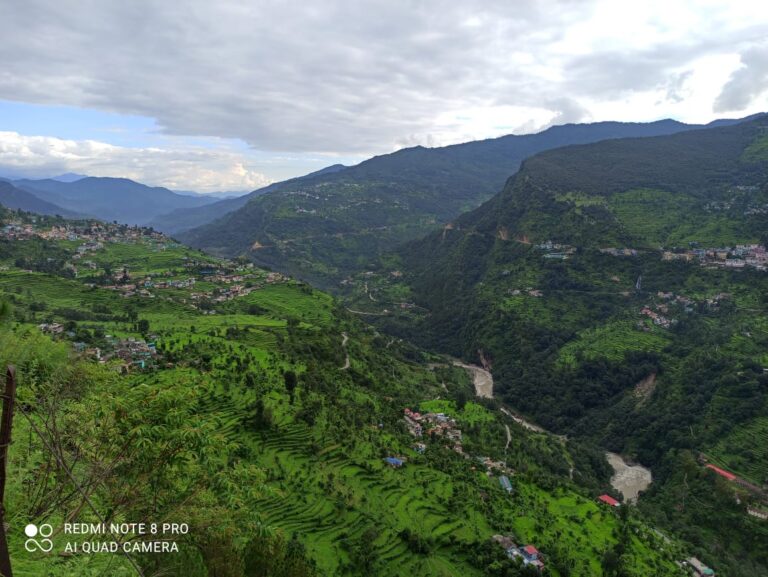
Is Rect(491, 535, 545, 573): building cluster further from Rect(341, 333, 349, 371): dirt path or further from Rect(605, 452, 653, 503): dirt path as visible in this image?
Rect(341, 333, 349, 371): dirt path

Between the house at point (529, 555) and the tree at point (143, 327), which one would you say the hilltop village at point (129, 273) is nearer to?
the tree at point (143, 327)

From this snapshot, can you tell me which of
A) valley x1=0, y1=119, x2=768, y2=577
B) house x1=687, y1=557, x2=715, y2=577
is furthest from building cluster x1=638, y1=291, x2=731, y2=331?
house x1=687, y1=557, x2=715, y2=577

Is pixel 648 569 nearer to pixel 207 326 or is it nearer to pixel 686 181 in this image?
pixel 207 326

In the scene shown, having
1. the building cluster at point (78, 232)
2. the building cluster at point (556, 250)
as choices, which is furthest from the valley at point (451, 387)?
the building cluster at point (78, 232)

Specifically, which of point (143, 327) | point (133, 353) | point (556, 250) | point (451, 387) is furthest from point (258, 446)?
point (556, 250)

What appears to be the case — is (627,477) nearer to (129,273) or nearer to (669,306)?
(669,306)
